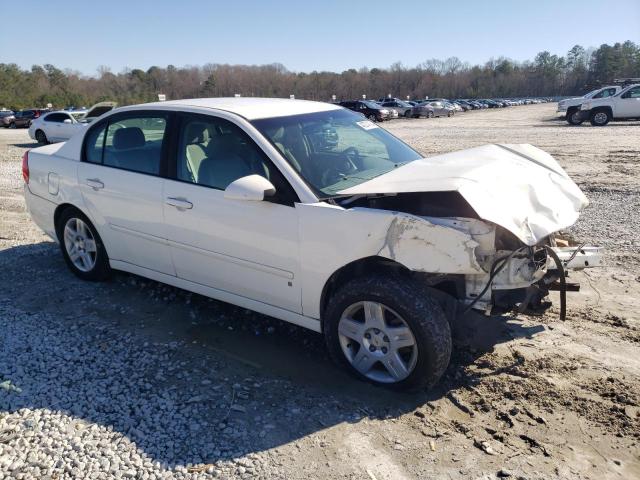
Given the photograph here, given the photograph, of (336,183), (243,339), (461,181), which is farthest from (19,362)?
(461,181)

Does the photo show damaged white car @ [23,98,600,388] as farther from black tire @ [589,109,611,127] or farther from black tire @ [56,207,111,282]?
black tire @ [589,109,611,127]

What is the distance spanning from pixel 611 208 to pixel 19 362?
7757mm

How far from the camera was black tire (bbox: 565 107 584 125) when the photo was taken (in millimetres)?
26670

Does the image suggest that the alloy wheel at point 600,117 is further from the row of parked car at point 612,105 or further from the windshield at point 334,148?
the windshield at point 334,148

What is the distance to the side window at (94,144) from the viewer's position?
15.4ft

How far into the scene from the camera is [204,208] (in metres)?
3.72

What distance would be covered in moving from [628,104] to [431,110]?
22.6m

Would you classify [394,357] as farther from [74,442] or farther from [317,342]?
[74,442]

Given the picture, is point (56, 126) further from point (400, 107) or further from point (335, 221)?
point (400, 107)

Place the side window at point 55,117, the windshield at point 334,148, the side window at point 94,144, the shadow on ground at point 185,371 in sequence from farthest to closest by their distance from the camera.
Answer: the side window at point 55,117
the side window at point 94,144
the windshield at point 334,148
the shadow on ground at point 185,371

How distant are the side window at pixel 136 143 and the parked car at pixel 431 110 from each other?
4299 cm

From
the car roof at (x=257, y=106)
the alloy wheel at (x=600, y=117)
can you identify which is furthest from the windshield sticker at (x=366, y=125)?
the alloy wheel at (x=600, y=117)

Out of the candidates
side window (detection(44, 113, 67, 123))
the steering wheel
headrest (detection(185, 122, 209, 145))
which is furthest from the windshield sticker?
side window (detection(44, 113, 67, 123))

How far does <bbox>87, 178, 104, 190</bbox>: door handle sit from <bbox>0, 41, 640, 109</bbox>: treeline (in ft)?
215
